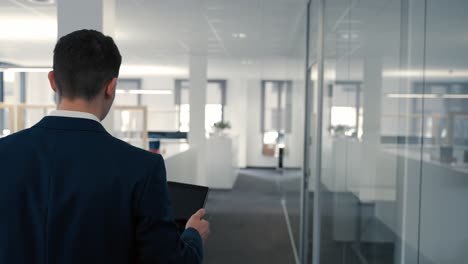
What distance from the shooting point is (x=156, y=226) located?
40.6 inches

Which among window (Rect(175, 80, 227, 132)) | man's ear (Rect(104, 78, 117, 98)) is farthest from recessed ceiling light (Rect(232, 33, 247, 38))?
window (Rect(175, 80, 227, 132))

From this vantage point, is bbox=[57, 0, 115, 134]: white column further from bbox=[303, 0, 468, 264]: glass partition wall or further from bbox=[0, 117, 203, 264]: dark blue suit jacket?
bbox=[0, 117, 203, 264]: dark blue suit jacket

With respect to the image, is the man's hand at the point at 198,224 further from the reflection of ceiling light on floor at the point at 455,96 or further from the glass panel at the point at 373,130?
the reflection of ceiling light on floor at the point at 455,96

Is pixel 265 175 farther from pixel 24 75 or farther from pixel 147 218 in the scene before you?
pixel 147 218

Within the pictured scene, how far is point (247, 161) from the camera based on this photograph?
14.4 metres

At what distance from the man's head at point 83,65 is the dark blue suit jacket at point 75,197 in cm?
7

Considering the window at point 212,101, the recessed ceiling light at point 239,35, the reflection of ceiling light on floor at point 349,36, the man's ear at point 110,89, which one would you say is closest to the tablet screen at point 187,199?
the man's ear at point 110,89

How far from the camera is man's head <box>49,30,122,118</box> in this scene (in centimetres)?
103

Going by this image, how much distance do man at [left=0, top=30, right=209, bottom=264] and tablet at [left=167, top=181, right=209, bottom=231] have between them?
0.96ft

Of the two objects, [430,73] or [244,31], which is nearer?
[430,73]

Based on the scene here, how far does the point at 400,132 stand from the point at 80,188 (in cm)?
98

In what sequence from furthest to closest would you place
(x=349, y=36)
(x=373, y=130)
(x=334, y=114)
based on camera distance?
1. (x=334, y=114)
2. (x=349, y=36)
3. (x=373, y=130)

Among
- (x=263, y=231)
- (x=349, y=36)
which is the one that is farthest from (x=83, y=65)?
(x=263, y=231)

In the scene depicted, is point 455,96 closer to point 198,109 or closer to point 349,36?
point 349,36
